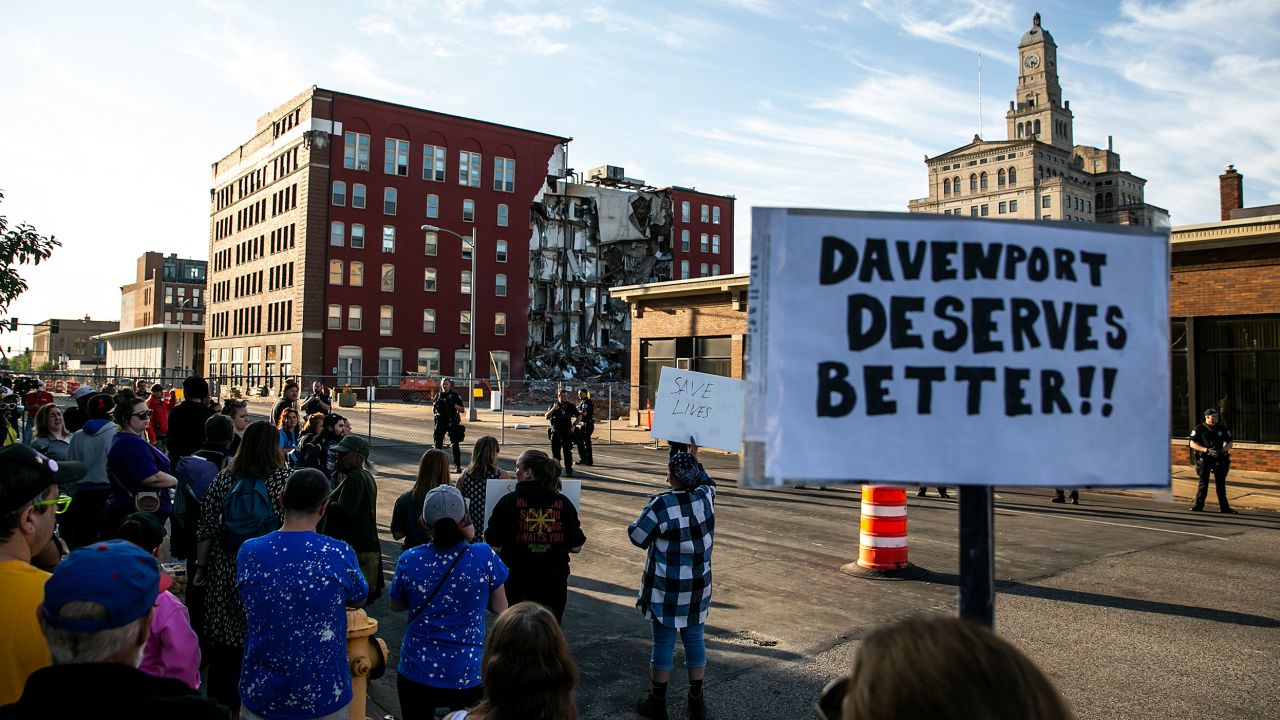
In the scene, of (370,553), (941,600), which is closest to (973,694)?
(370,553)

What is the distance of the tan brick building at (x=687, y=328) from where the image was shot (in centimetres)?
2986

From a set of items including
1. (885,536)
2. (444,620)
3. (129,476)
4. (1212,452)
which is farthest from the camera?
(1212,452)

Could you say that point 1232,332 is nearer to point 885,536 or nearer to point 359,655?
point 885,536

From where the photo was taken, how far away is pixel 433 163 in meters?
66.5

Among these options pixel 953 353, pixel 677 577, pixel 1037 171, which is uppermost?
pixel 1037 171

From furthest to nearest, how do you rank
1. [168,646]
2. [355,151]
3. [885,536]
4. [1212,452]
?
[355,151]
[1212,452]
[885,536]
[168,646]

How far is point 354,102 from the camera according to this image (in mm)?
62719

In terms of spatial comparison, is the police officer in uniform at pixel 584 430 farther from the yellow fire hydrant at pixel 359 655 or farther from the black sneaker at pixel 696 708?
the yellow fire hydrant at pixel 359 655

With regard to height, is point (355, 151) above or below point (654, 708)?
above

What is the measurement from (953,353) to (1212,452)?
15393 millimetres

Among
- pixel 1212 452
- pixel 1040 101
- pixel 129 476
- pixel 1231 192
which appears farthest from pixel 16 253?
pixel 1040 101

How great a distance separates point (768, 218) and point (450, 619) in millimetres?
2818

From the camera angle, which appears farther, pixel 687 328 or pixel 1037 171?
pixel 1037 171

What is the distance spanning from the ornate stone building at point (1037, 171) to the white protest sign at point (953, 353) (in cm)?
11690
